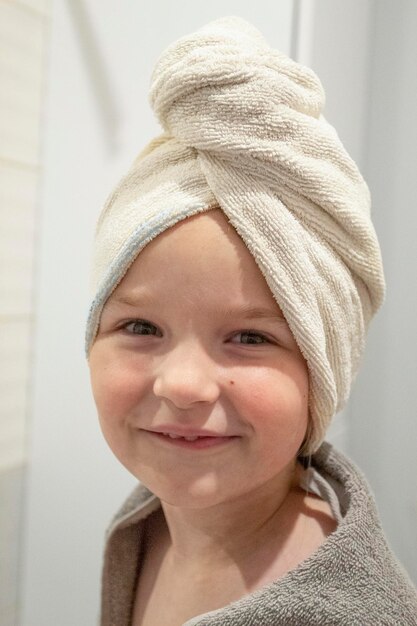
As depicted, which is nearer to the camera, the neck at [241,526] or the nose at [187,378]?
the nose at [187,378]

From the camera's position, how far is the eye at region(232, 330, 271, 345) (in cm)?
50

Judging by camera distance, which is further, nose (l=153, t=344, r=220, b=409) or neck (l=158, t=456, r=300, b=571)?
neck (l=158, t=456, r=300, b=571)

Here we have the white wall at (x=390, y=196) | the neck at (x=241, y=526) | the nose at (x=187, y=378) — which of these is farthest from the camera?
the white wall at (x=390, y=196)

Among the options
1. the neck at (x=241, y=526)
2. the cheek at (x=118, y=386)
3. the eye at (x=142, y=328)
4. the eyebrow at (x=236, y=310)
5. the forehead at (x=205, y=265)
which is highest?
the forehead at (x=205, y=265)

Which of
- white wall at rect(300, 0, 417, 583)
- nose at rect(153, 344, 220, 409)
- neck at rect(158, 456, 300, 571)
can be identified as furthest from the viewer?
white wall at rect(300, 0, 417, 583)

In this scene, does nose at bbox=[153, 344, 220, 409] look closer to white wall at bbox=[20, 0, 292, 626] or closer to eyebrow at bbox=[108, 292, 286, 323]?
eyebrow at bbox=[108, 292, 286, 323]

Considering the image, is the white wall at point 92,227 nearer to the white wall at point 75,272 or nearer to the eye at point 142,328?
the white wall at point 75,272

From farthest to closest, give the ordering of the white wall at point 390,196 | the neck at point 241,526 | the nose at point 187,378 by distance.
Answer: the white wall at point 390,196 < the neck at point 241,526 < the nose at point 187,378

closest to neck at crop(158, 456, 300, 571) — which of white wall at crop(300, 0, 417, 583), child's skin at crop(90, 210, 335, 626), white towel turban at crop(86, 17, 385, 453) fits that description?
child's skin at crop(90, 210, 335, 626)

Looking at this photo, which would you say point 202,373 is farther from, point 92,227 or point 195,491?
point 92,227

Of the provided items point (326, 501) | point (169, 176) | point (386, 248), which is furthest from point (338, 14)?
point (326, 501)

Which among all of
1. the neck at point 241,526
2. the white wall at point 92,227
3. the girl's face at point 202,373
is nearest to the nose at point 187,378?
the girl's face at point 202,373

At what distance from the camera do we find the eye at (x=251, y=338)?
501 millimetres

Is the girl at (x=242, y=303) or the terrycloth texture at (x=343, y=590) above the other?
the girl at (x=242, y=303)
